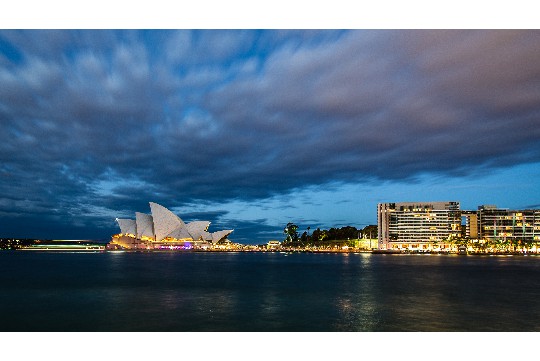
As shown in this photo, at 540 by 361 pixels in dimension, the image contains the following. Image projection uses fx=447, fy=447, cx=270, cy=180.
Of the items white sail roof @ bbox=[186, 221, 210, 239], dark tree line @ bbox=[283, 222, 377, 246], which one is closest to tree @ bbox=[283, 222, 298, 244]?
dark tree line @ bbox=[283, 222, 377, 246]

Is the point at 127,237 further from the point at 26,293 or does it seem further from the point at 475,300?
the point at 475,300

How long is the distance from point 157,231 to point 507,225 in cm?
10375

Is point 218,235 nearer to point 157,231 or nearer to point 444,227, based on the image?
point 157,231

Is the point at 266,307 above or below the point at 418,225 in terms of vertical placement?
below

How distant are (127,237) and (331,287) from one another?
112 meters

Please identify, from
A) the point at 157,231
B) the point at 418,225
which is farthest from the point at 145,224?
the point at 418,225

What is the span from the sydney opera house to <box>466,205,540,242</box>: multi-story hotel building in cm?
8836

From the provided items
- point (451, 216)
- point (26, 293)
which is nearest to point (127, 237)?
point (451, 216)

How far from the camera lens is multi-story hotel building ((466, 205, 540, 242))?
13188 cm

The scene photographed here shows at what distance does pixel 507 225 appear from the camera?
442 ft

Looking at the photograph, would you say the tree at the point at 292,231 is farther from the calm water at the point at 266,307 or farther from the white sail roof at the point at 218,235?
the calm water at the point at 266,307
